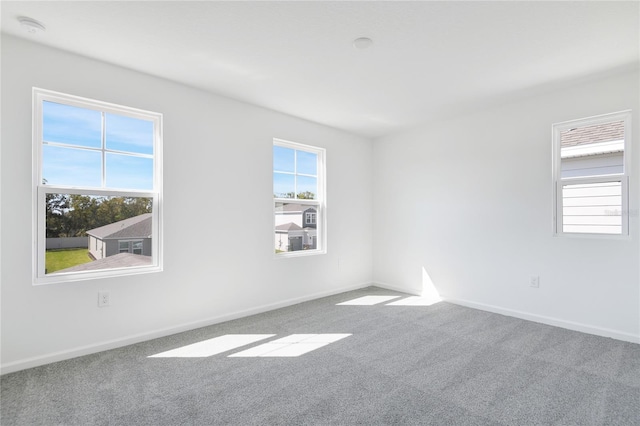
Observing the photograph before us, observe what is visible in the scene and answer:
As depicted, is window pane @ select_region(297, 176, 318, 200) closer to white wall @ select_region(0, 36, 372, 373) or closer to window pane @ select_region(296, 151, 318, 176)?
window pane @ select_region(296, 151, 318, 176)

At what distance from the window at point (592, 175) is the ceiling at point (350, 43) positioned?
55cm

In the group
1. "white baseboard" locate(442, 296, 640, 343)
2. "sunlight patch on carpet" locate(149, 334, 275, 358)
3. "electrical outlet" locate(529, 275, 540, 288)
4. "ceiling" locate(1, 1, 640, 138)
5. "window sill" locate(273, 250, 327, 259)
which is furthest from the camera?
"window sill" locate(273, 250, 327, 259)

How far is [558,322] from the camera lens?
3.38 m

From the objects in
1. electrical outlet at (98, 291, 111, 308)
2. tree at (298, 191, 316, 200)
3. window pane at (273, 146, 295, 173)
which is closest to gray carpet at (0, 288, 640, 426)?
electrical outlet at (98, 291, 111, 308)

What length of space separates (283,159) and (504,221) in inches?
113

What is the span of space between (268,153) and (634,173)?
3.73 m

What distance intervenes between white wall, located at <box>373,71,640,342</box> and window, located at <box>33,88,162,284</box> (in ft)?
11.1

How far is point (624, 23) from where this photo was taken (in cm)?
223

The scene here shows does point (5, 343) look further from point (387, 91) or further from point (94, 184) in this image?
point (387, 91)

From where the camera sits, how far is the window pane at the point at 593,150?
3133 mm

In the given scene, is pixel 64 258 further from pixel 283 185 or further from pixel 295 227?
pixel 295 227

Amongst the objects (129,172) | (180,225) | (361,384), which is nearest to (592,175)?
(361,384)

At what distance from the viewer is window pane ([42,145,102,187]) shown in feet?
8.58

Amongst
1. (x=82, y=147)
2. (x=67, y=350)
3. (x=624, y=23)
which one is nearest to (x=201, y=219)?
(x=82, y=147)
